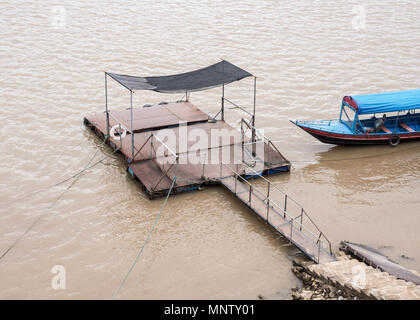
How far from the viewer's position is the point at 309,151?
24.2m

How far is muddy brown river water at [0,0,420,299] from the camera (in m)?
16.7

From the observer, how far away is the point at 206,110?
89.8 ft

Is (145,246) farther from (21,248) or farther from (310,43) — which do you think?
(310,43)

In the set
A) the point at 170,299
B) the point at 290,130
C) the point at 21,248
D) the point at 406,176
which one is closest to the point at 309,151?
the point at 290,130

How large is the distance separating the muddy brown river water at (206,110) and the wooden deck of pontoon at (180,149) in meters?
0.60

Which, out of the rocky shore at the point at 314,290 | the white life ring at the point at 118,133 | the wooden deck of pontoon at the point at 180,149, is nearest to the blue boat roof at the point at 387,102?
the wooden deck of pontoon at the point at 180,149

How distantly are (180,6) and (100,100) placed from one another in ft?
57.5

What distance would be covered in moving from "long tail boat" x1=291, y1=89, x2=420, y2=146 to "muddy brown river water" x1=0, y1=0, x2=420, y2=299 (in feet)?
2.14

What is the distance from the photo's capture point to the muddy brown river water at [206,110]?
54.8 feet

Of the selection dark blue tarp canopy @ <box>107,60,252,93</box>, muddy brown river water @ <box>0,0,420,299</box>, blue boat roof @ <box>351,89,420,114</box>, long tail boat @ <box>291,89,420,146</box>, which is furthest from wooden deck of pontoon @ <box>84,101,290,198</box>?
blue boat roof @ <box>351,89,420,114</box>

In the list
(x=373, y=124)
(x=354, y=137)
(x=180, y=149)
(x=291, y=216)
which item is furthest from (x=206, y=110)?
(x=291, y=216)

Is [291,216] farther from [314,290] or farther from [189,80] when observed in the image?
[189,80]

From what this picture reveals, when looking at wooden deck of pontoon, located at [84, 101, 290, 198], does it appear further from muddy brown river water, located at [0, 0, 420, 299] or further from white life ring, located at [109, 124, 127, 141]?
muddy brown river water, located at [0, 0, 420, 299]

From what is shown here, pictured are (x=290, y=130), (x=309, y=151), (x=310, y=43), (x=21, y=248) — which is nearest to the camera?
(x=21, y=248)
